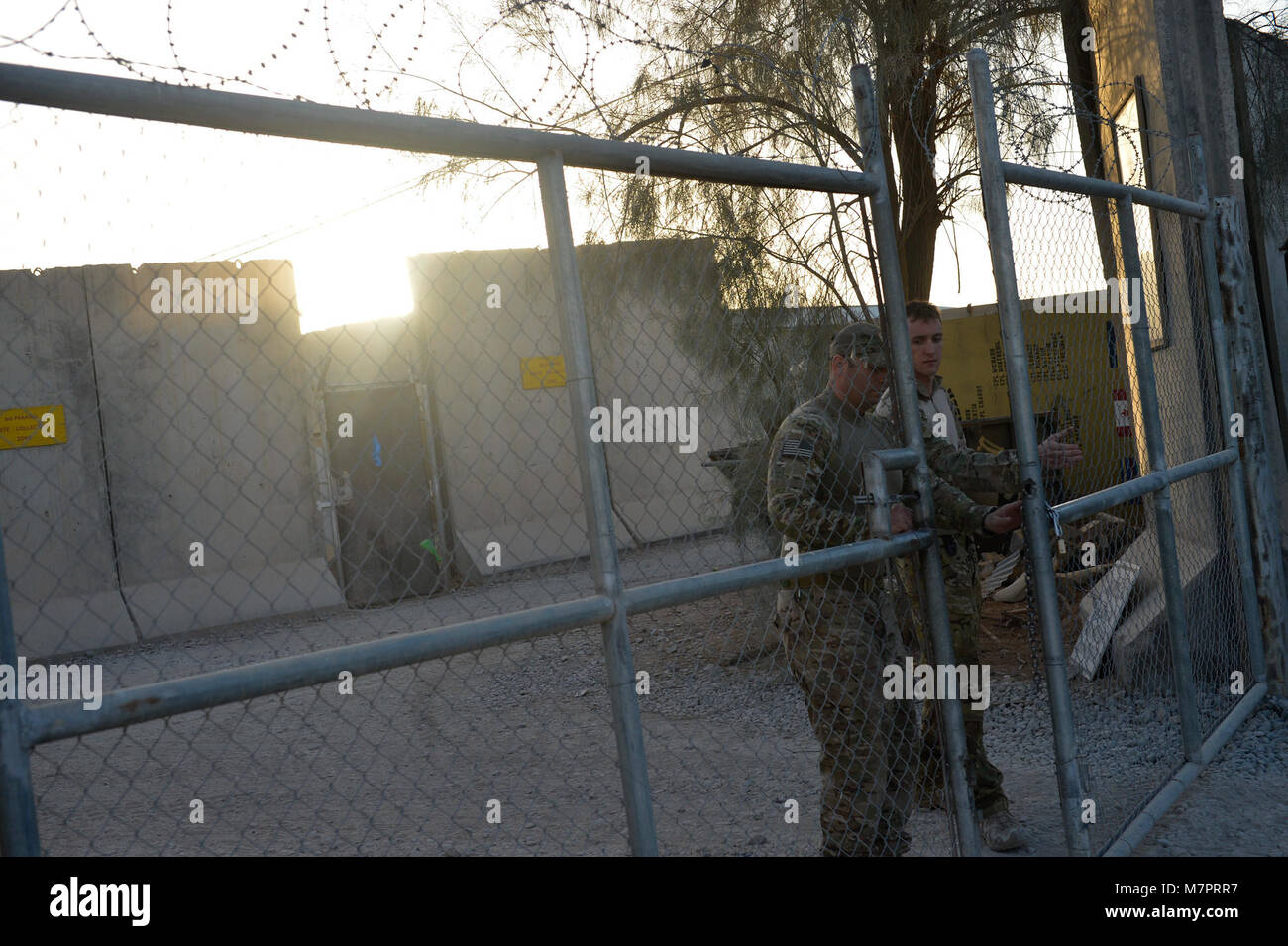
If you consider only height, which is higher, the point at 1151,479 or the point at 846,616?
the point at 1151,479

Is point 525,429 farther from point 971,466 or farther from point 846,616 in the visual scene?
point 846,616

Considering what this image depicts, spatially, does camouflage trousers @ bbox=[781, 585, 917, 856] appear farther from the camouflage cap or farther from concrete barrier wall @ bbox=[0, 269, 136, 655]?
concrete barrier wall @ bbox=[0, 269, 136, 655]

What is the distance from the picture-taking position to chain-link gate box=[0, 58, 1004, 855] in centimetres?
218

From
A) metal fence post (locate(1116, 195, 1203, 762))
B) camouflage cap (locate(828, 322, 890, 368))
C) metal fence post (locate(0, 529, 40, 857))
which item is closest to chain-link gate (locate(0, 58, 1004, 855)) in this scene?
metal fence post (locate(0, 529, 40, 857))

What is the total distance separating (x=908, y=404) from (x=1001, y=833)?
186 centimetres

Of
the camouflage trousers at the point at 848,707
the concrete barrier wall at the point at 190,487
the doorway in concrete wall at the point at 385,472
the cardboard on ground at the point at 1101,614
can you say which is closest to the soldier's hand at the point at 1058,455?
the camouflage trousers at the point at 848,707

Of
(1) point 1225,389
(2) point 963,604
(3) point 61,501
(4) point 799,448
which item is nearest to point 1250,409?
(1) point 1225,389

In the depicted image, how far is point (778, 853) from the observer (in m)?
4.29

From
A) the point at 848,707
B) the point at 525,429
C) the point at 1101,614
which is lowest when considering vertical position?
the point at 1101,614

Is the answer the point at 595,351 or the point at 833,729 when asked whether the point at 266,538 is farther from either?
the point at 833,729

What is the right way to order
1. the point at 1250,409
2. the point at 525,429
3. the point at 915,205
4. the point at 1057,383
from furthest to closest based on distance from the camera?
the point at 1057,383
the point at 525,429
the point at 915,205
the point at 1250,409

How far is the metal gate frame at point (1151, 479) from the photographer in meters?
3.25

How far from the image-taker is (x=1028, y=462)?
3.28 m

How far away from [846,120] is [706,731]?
13.2 ft
